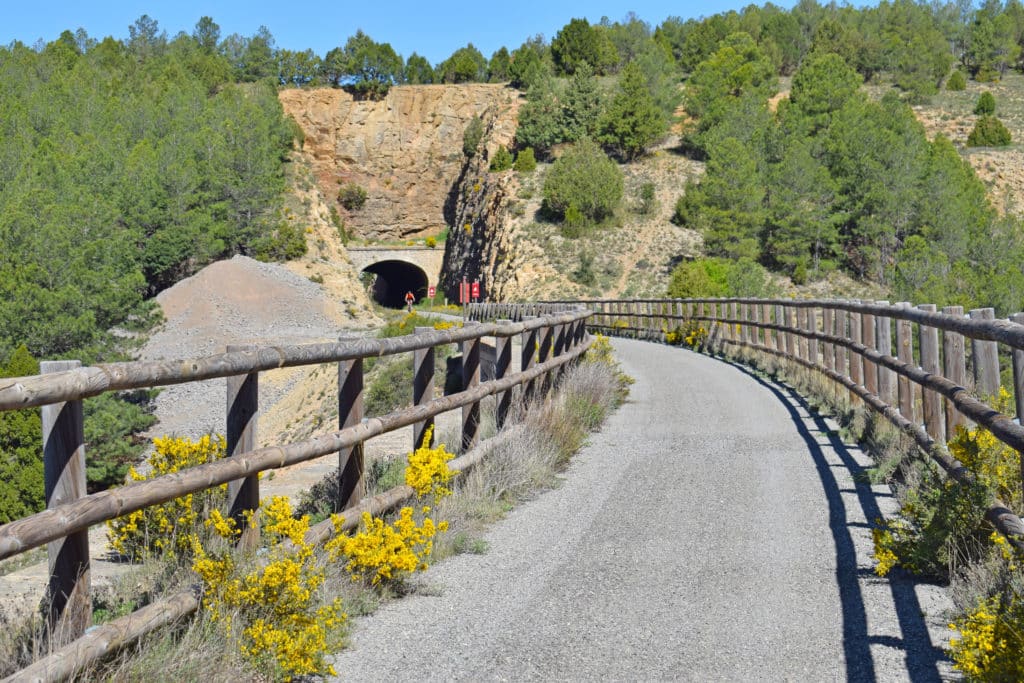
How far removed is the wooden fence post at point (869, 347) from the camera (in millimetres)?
11109

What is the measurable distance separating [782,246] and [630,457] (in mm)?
51345

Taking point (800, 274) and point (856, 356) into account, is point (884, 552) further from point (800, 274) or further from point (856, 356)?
point (800, 274)

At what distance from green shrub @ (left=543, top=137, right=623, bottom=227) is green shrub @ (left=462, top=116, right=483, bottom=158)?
29.9 meters

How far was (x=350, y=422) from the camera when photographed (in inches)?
231

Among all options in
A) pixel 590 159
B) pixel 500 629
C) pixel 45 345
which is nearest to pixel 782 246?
pixel 590 159

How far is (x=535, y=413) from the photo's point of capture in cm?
990

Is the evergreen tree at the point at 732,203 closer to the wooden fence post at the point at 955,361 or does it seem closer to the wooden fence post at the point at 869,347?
the wooden fence post at the point at 869,347

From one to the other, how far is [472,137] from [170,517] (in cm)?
9786

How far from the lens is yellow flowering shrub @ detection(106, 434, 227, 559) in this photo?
15.8 ft

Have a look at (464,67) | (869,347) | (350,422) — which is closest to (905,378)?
(869,347)

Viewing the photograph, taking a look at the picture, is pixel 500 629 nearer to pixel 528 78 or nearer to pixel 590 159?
pixel 590 159

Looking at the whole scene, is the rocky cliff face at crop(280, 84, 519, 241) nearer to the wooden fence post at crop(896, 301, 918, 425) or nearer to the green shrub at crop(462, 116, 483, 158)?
the green shrub at crop(462, 116, 483, 158)

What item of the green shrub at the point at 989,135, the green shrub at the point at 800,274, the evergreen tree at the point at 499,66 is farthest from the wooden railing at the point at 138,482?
the evergreen tree at the point at 499,66

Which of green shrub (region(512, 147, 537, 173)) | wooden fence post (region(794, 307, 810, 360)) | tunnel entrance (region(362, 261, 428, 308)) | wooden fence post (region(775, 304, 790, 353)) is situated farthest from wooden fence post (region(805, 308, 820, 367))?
tunnel entrance (region(362, 261, 428, 308))
